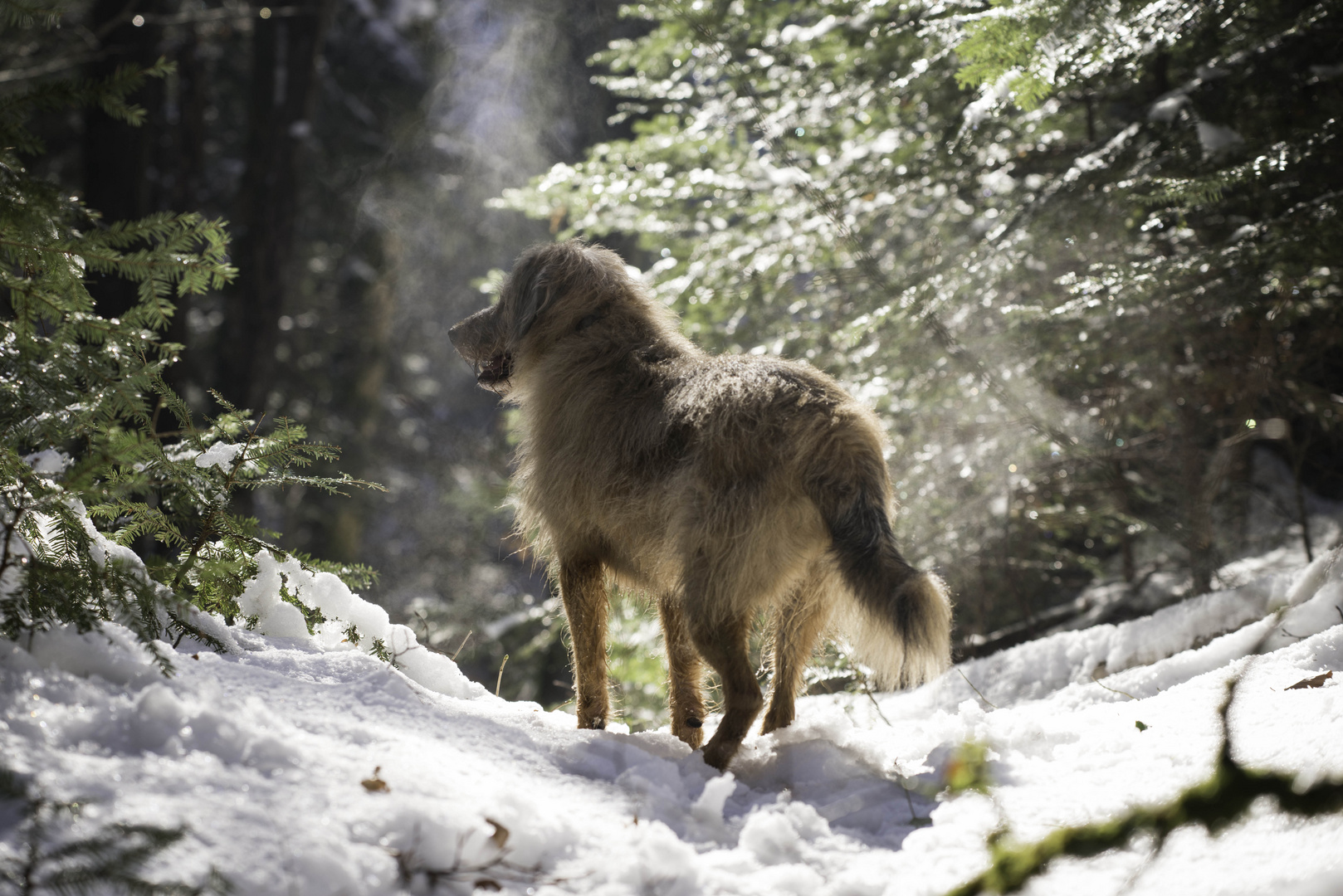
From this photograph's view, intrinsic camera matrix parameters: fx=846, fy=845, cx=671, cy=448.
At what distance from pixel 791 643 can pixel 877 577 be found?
81cm

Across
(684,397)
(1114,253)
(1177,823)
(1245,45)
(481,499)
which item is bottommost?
(481,499)

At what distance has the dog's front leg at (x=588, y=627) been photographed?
3.14m

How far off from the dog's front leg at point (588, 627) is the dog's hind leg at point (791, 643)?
62 cm

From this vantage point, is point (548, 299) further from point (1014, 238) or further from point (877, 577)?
point (1014, 238)

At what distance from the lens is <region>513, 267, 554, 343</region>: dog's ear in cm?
349

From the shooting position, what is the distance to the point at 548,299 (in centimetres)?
348

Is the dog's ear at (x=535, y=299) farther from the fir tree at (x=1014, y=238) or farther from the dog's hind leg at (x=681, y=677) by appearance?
the fir tree at (x=1014, y=238)

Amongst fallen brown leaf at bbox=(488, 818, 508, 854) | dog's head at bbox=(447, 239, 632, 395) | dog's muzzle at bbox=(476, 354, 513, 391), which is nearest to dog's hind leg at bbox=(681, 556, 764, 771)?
fallen brown leaf at bbox=(488, 818, 508, 854)

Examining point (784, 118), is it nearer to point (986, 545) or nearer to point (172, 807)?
point (986, 545)

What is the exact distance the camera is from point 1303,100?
402cm

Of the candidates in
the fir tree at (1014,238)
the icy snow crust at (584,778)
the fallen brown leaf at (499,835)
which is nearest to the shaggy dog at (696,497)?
the icy snow crust at (584,778)

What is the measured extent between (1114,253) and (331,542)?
1300 cm

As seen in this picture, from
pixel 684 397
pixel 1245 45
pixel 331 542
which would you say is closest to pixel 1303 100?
pixel 1245 45

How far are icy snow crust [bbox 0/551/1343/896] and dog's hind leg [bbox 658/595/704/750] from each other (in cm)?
29
